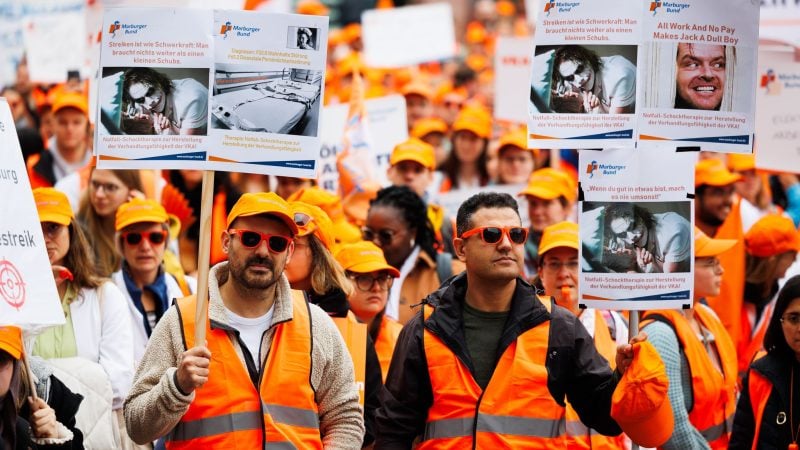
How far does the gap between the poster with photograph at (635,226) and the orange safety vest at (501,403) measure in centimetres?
39

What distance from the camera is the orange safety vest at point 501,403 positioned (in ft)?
20.6

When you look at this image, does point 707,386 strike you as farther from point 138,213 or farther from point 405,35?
point 405,35

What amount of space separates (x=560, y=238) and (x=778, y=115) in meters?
2.82

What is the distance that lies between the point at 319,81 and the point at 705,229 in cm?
579

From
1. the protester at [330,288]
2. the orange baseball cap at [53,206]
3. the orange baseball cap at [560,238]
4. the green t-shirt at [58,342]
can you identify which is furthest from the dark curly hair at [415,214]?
the green t-shirt at [58,342]

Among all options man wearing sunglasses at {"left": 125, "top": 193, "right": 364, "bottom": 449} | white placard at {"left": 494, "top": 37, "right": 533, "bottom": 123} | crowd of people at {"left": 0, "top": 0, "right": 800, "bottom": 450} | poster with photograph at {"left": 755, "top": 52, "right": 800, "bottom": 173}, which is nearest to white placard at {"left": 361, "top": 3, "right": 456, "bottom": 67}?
white placard at {"left": 494, "top": 37, "right": 533, "bottom": 123}

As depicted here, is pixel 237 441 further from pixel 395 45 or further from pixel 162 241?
pixel 395 45

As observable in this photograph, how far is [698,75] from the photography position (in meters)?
6.62

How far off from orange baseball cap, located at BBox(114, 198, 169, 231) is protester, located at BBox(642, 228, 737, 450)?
295cm

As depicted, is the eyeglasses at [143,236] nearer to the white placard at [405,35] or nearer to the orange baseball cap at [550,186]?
the orange baseball cap at [550,186]

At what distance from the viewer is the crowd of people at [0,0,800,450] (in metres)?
6.20

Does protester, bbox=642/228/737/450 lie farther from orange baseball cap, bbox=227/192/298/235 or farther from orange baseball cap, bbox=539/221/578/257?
orange baseball cap, bbox=227/192/298/235

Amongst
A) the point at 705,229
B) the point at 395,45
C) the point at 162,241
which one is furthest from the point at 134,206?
the point at 395,45

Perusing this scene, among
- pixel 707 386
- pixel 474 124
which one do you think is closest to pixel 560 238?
pixel 707 386
